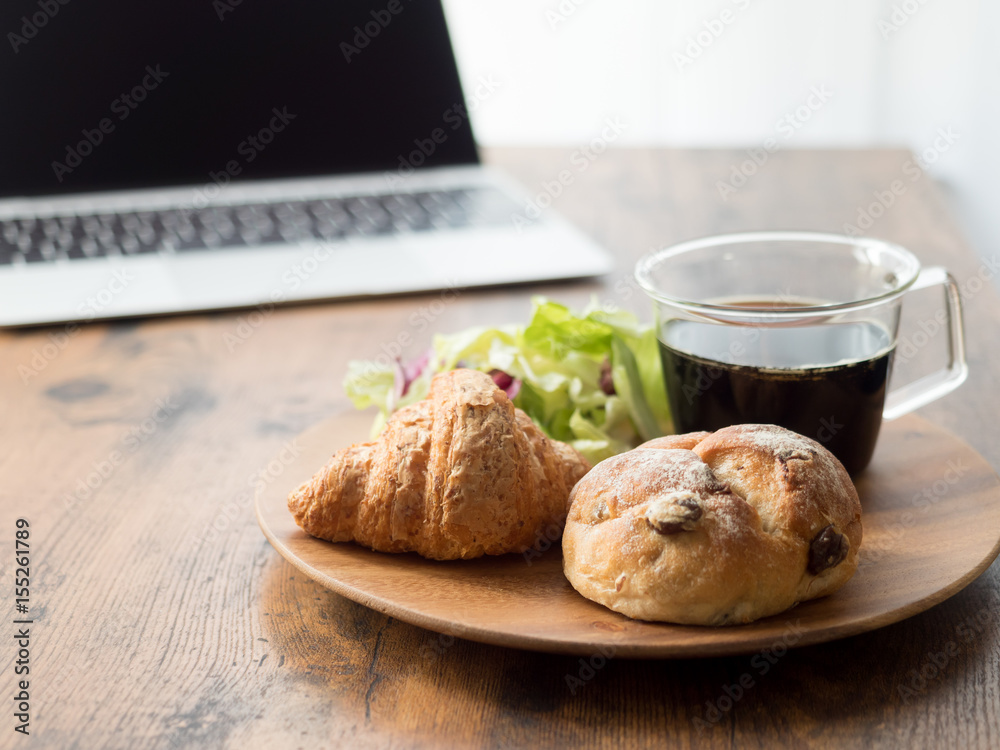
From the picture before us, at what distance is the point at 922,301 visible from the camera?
2.06m

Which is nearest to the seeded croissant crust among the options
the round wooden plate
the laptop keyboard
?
the round wooden plate

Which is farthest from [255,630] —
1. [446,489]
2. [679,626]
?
[679,626]

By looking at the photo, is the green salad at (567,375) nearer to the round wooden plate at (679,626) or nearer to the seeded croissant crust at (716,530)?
the round wooden plate at (679,626)

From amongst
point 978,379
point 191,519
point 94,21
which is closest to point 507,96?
point 94,21

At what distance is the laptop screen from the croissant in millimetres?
1576

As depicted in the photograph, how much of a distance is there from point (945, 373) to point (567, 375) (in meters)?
0.55

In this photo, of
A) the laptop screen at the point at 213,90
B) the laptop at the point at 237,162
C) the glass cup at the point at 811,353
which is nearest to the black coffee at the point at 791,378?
the glass cup at the point at 811,353

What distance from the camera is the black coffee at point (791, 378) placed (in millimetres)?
1162

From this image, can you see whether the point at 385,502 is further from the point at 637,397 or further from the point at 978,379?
the point at 978,379

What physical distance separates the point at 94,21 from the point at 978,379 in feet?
7.00

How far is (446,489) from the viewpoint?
1.02m

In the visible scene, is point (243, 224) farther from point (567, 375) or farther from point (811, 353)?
point (811, 353)

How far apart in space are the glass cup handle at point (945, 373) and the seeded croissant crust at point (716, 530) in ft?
1.16

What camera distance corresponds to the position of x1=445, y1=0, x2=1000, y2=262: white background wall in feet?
13.5
